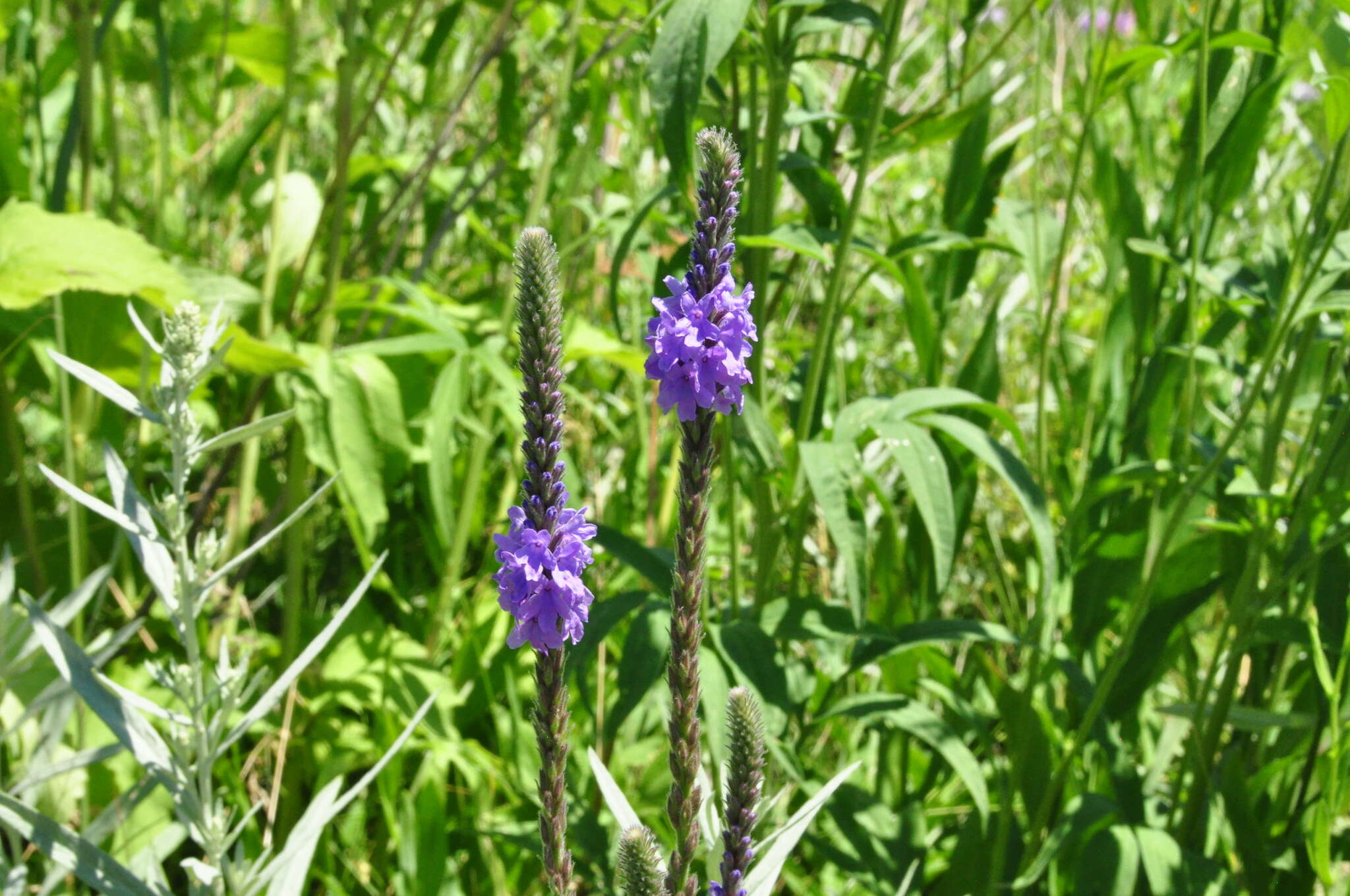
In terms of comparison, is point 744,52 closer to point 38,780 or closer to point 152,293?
point 152,293

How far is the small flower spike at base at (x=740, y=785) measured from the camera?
774 millimetres

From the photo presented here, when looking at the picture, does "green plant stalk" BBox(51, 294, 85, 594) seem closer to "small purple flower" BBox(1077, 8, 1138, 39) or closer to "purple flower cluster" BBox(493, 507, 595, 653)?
"purple flower cluster" BBox(493, 507, 595, 653)

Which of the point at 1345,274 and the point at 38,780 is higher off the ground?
the point at 1345,274

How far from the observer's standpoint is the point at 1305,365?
2.12m

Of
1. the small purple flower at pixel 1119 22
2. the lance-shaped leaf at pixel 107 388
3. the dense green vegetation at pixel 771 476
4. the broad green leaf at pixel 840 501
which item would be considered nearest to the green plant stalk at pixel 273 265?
the dense green vegetation at pixel 771 476

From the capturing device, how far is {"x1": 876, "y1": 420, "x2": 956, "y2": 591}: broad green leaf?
1554 mm

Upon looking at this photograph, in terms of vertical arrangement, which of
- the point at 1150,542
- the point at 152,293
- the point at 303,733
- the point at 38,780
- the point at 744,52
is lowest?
the point at 303,733

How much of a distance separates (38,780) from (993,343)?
1.61m

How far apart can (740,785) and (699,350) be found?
0.30 metres

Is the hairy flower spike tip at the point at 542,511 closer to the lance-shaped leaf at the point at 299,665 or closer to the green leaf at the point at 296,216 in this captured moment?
the lance-shaped leaf at the point at 299,665

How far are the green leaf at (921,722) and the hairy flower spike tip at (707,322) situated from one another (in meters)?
1.03

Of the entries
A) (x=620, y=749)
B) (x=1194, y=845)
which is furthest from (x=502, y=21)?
(x=1194, y=845)

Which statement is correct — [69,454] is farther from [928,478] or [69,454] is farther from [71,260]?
[928,478]

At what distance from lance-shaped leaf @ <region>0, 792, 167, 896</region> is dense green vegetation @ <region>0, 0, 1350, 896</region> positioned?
A: 0.67 ft
